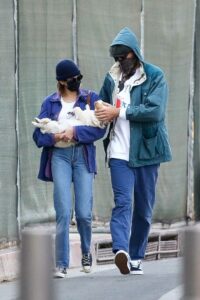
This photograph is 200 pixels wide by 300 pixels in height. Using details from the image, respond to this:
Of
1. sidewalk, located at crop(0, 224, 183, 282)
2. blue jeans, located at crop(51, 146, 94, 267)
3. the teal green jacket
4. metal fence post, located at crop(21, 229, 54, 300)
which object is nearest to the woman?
blue jeans, located at crop(51, 146, 94, 267)

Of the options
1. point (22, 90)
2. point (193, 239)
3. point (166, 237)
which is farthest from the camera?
point (166, 237)

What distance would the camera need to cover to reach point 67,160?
9.12m

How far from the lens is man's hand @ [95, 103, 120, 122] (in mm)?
8875

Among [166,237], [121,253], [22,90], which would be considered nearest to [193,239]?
[121,253]

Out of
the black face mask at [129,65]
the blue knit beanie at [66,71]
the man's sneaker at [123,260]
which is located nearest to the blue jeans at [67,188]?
the man's sneaker at [123,260]

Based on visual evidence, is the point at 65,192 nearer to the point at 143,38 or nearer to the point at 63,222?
the point at 63,222

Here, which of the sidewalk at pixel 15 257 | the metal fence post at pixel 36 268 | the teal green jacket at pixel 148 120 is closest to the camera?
the metal fence post at pixel 36 268

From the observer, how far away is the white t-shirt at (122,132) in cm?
893

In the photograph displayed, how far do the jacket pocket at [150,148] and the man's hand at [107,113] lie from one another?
296 mm

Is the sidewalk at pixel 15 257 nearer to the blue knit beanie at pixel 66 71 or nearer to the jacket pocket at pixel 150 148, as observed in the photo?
the jacket pocket at pixel 150 148

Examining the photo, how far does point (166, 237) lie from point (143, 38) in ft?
6.84

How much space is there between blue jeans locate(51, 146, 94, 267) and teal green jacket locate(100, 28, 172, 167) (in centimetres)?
45

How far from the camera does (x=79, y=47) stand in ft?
38.4

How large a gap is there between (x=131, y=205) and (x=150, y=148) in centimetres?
46
